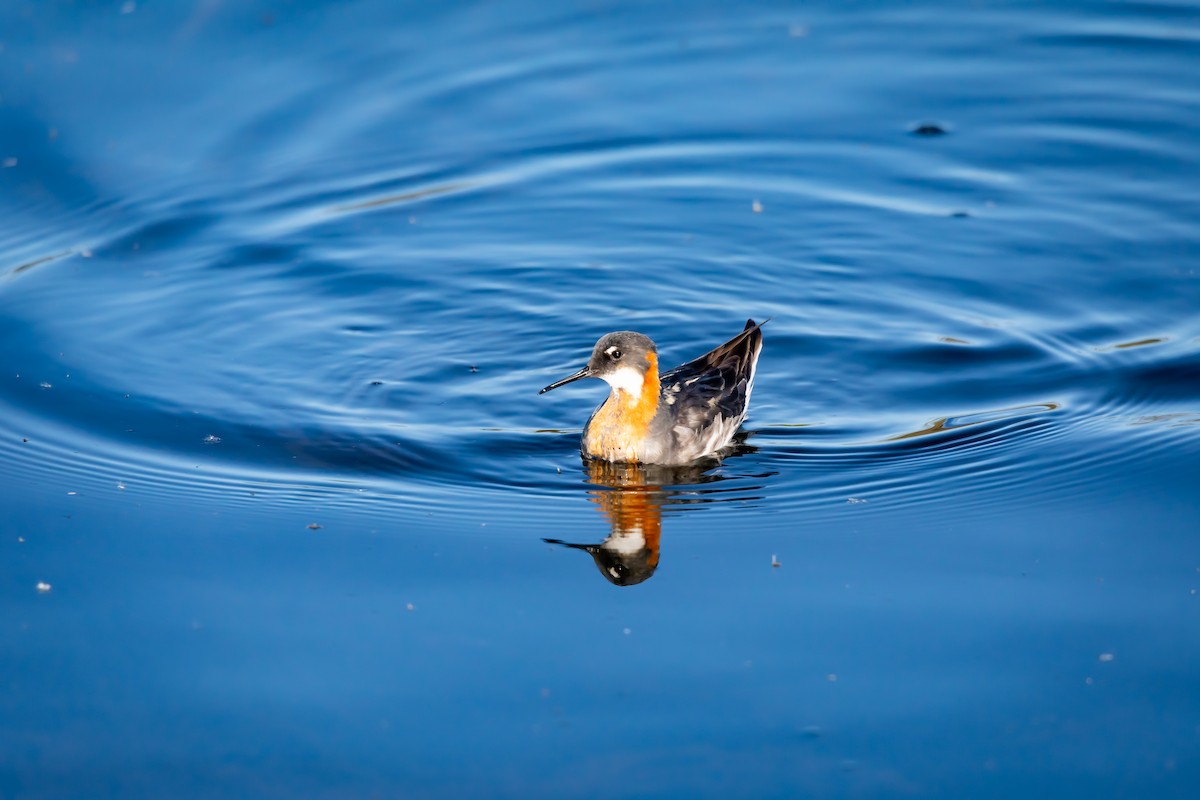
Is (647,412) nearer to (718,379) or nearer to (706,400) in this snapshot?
(706,400)

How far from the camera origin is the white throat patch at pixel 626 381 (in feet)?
36.1

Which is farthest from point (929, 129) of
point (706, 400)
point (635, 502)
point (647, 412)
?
point (635, 502)

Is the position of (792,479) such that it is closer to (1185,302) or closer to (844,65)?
(1185,302)

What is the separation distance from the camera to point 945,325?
1277 centimetres

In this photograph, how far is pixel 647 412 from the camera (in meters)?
11.1

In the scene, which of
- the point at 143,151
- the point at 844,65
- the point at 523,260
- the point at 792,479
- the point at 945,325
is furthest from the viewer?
the point at 844,65

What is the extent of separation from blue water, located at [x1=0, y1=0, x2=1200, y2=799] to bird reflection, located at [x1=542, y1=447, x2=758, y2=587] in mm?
45

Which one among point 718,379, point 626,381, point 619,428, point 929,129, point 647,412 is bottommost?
point 619,428

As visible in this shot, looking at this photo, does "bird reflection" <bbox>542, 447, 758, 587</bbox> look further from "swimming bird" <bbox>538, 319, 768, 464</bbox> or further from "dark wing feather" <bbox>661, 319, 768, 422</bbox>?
"dark wing feather" <bbox>661, 319, 768, 422</bbox>

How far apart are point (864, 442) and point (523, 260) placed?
4670mm

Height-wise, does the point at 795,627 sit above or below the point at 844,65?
below

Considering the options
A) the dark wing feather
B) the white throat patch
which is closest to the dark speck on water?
the dark wing feather

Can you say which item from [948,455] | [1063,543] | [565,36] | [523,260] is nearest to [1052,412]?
[948,455]

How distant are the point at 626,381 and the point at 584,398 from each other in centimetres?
145
